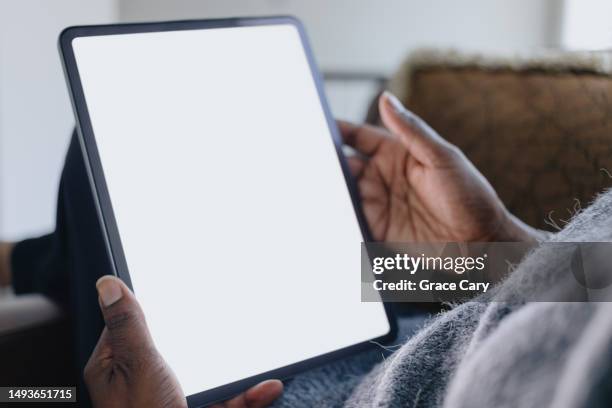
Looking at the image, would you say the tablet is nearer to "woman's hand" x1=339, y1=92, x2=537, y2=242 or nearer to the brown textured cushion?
"woman's hand" x1=339, y1=92, x2=537, y2=242

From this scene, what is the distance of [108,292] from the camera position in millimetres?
380

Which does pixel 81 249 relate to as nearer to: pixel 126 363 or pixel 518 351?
pixel 126 363

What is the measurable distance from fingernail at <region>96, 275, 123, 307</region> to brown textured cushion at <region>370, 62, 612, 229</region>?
1.44ft

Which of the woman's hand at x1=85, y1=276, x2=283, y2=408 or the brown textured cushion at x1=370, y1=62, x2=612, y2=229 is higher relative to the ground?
the brown textured cushion at x1=370, y1=62, x2=612, y2=229

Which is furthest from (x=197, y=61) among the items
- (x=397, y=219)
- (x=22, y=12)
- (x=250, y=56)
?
(x=22, y=12)

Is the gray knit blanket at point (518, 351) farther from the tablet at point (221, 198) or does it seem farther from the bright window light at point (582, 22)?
the bright window light at point (582, 22)

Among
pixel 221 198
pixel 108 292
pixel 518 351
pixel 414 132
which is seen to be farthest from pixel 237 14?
pixel 518 351

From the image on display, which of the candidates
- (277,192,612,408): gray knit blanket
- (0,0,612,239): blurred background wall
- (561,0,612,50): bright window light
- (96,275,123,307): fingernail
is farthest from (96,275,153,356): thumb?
(561,0,612,50): bright window light

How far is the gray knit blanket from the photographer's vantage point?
218 millimetres

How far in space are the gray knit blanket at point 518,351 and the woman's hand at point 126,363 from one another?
4.9 inches

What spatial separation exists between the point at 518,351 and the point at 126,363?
0.26 metres

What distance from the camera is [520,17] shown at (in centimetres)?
173

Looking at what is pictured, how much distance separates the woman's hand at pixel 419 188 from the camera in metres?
0.59

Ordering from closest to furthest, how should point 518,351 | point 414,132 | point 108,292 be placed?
point 518,351
point 108,292
point 414,132
